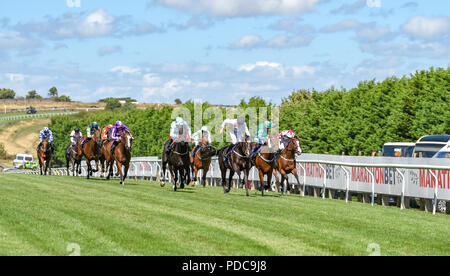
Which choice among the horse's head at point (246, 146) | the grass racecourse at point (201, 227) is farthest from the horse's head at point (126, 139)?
the grass racecourse at point (201, 227)

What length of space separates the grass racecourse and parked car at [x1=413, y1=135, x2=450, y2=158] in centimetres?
1683

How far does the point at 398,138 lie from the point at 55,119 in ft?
296

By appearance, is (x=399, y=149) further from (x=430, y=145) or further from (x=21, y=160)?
(x=21, y=160)

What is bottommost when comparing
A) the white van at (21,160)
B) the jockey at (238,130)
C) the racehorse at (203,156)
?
the white van at (21,160)

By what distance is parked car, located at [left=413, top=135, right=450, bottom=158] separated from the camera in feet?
120

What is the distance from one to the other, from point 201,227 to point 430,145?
25.4 meters

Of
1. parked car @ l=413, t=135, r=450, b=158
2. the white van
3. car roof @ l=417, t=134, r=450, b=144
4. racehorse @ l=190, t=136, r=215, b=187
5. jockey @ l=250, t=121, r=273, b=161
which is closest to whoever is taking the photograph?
jockey @ l=250, t=121, r=273, b=161

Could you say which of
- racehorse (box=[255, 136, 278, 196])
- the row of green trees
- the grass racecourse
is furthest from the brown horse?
the row of green trees

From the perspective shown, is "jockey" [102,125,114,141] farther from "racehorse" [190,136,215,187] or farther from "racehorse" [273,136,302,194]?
"racehorse" [273,136,302,194]

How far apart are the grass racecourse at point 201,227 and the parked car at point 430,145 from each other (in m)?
16.8

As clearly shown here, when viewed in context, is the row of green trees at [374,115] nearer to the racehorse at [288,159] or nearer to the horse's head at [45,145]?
the racehorse at [288,159]

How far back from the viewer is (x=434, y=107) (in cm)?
4675

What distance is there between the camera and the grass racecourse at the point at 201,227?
444 inches
